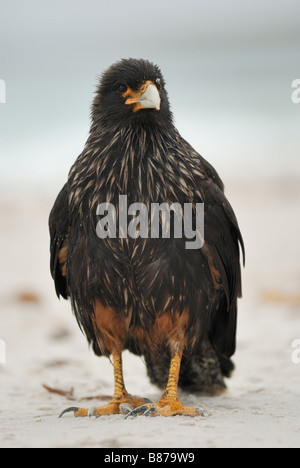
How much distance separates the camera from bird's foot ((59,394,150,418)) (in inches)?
158

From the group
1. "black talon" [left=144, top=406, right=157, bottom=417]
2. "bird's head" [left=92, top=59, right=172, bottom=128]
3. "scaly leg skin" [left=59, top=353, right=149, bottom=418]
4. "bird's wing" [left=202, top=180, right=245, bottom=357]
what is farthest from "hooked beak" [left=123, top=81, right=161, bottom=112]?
"black talon" [left=144, top=406, right=157, bottom=417]

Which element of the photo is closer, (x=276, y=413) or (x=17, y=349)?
(x=276, y=413)

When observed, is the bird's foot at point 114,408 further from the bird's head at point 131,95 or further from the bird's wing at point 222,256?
the bird's head at point 131,95

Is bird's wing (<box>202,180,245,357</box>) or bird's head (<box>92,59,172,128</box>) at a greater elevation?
bird's head (<box>92,59,172,128</box>)

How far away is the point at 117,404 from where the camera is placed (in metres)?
4.15

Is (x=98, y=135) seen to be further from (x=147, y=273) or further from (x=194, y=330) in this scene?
(x=194, y=330)

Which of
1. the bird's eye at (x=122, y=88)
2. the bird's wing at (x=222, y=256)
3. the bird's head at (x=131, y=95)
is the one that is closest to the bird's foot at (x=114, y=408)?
the bird's wing at (x=222, y=256)

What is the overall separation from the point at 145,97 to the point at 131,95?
122 mm

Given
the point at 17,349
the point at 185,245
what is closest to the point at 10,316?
the point at 17,349

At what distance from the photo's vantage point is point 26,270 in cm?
912

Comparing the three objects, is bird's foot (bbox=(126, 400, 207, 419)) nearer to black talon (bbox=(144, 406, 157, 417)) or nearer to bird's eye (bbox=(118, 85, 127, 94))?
black talon (bbox=(144, 406, 157, 417))

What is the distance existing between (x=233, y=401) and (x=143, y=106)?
6.40ft

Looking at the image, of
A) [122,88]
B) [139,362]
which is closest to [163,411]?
[122,88]

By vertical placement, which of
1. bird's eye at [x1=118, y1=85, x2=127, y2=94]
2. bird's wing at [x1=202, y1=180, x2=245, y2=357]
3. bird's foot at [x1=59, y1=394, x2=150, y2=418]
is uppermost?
bird's eye at [x1=118, y1=85, x2=127, y2=94]
